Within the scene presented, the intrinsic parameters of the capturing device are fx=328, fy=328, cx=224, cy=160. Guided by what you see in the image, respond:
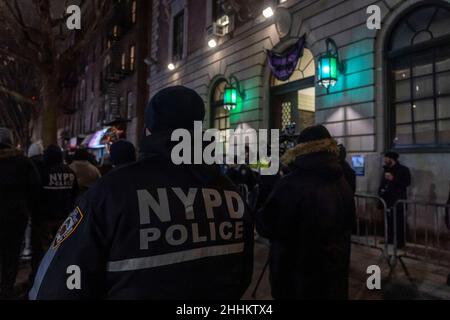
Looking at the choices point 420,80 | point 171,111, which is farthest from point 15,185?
point 420,80

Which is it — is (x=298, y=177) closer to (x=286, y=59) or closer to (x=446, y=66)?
(x=446, y=66)

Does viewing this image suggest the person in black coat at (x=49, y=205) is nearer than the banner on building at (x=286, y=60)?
Yes

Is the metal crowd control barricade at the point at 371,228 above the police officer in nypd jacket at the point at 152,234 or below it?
below

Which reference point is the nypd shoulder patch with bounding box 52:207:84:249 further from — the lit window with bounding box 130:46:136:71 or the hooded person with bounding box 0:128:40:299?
the lit window with bounding box 130:46:136:71

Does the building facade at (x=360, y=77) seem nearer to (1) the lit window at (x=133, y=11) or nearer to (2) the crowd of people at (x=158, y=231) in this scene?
(2) the crowd of people at (x=158, y=231)

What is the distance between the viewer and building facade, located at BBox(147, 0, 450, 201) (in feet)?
23.9

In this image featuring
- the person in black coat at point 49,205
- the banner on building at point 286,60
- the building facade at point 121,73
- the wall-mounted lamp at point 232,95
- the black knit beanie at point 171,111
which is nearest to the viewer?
the black knit beanie at point 171,111

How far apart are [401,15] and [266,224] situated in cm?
768

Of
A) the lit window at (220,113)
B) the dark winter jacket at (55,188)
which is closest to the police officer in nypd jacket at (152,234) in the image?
the dark winter jacket at (55,188)

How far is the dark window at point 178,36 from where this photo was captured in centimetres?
1712

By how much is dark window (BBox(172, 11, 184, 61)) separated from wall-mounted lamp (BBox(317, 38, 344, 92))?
31.8ft

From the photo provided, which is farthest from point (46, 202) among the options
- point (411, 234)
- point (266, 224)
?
point (411, 234)

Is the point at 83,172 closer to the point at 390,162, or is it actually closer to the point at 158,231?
the point at 158,231
